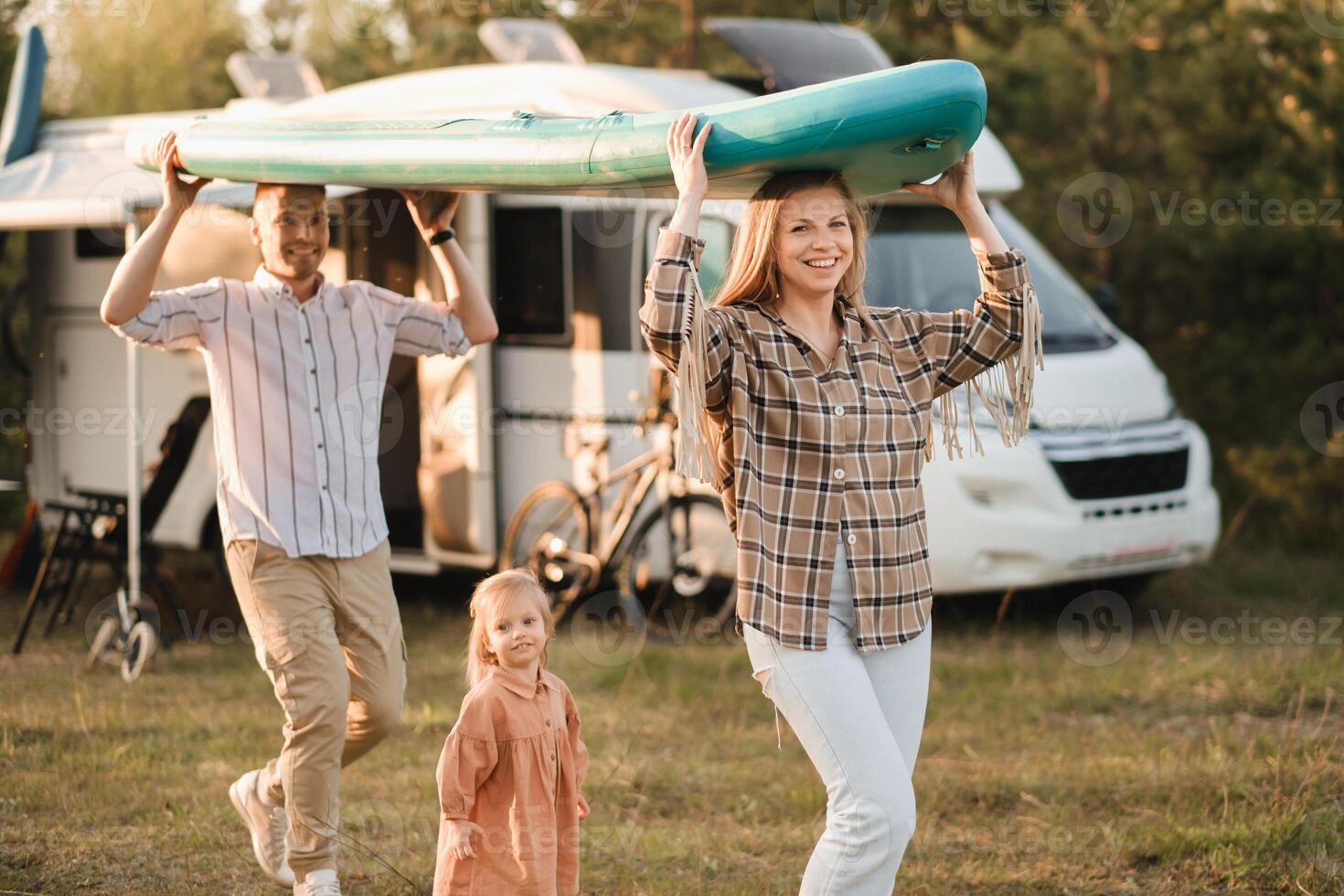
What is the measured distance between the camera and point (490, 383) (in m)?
8.89

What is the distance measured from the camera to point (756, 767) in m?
6.35

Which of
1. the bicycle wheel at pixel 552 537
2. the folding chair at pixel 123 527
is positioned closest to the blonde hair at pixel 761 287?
the bicycle wheel at pixel 552 537

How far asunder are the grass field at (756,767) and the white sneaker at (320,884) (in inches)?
16.7

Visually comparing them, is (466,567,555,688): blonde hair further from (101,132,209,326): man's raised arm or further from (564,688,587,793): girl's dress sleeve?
(101,132,209,326): man's raised arm

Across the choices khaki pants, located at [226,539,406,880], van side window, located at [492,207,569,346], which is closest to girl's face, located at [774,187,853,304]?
khaki pants, located at [226,539,406,880]

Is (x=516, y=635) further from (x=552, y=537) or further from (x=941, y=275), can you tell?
(x=941, y=275)

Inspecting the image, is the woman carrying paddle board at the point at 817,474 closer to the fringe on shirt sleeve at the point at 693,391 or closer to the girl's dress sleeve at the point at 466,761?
Answer: the fringe on shirt sleeve at the point at 693,391

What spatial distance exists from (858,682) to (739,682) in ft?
13.5

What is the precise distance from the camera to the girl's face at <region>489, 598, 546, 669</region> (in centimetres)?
373

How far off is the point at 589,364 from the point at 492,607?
5056 millimetres

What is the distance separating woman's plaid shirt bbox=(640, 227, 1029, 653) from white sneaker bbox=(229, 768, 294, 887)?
178 centimetres

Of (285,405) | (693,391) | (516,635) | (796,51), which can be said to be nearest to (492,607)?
(516,635)

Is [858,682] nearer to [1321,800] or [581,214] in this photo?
[1321,800]

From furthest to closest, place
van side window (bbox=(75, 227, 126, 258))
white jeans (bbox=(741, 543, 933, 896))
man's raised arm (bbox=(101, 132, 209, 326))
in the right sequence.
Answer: van side window (bbox=(75, 227, 126, 258)) → man's raised arm (bbox=(101, 132, 209, 326)) → white jeans (bbox=(741, 543, 933, 896))
